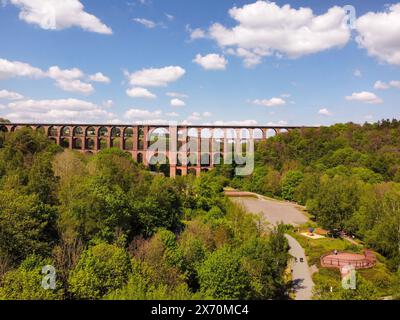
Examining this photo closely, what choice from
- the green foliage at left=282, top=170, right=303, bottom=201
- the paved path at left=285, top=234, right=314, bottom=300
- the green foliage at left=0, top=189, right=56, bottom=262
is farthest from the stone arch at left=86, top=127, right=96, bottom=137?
the green foliage at left=0, top=189, right=56, bottom=262

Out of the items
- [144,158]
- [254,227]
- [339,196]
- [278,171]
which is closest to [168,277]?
[254,227]

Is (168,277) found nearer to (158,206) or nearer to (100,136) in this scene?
(158,206)

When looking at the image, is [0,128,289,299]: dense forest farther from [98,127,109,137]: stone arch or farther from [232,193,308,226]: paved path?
[98,127,109,137]: stone arch

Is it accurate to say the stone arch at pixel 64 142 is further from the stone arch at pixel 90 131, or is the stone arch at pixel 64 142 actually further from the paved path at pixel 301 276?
the paved path at pixel 301 276

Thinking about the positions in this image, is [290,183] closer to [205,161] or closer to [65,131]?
[205,161]

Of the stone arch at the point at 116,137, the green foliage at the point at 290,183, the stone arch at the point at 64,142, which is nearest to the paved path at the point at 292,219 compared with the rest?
the green foliage at the point at 290,183

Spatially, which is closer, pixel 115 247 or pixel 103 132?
pixel 115 247

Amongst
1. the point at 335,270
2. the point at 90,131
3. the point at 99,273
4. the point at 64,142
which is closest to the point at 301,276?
the point at 335,270
